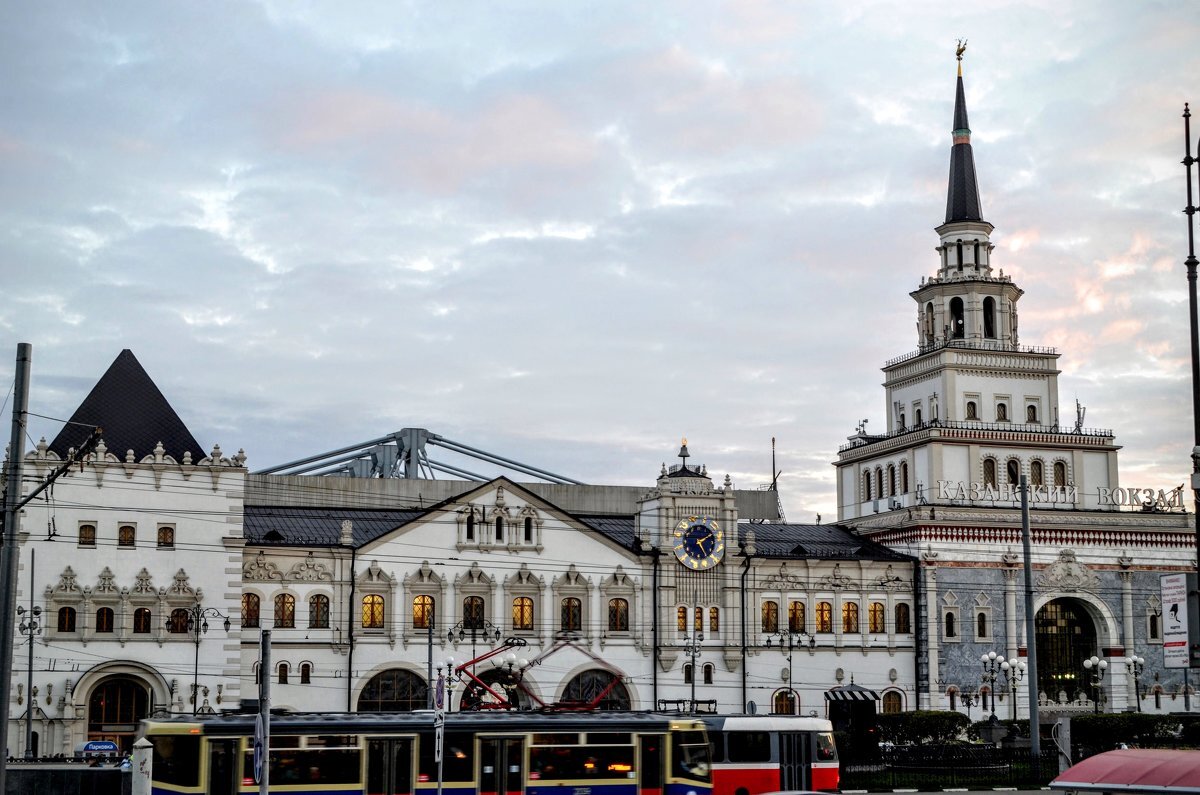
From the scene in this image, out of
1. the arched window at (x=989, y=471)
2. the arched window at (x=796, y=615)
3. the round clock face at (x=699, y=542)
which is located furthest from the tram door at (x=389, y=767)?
the arched window at (x=989, y=471)

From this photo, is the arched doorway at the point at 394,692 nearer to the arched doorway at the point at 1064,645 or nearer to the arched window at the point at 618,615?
the arched window at the point at 618,615

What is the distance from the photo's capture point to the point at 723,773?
1708 inches

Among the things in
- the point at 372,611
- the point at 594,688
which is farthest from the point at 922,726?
the point at 372,611

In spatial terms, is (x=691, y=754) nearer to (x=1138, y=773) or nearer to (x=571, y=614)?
(x=1138, y=773)

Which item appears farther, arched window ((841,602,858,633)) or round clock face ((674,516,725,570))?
arched window ((841,602,858,633))

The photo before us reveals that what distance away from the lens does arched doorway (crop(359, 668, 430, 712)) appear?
70.7 metres

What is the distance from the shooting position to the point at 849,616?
80.6 meters

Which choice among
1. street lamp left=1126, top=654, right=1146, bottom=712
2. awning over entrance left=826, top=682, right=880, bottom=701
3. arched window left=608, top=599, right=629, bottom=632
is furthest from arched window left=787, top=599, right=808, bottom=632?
street lamp left=1126, top=654, right=1146, bottom=712

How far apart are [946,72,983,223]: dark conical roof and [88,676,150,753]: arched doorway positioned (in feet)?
169

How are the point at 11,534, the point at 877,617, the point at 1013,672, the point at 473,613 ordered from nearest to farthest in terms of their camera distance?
the point at 11,534, the point at 473,613, the point at 1013,672, the point at 877,617

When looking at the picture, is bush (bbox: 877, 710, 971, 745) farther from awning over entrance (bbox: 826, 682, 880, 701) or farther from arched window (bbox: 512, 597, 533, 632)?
arched window (bbox: 512, 597, 533, 632)

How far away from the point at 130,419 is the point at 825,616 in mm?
35537

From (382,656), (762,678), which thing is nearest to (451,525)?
(382,656)

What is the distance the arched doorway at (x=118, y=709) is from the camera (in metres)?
63.8
